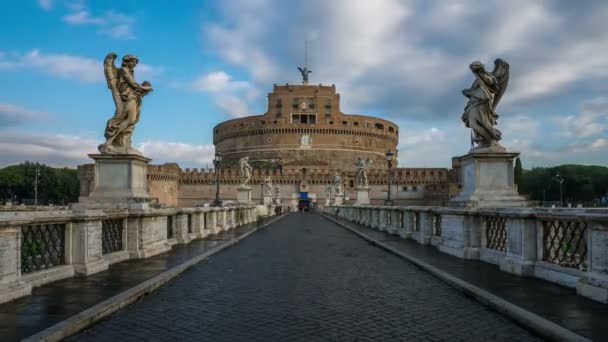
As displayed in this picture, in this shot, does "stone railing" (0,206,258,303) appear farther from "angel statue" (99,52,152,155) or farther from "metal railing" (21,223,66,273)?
"angel statue" (99,52,152,155)

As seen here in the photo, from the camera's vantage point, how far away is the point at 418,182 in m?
95.7

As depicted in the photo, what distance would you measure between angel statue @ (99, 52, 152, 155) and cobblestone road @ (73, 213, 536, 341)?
10.6ft

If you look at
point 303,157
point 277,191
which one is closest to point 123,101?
point 277,191

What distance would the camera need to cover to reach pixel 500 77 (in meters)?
10.2

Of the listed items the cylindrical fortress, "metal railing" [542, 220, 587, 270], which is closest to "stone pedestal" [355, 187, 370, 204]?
"metal railing" [542, 220, 587, 270]

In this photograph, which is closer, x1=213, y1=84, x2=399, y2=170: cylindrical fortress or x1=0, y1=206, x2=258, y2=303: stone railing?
x1=0, y1=206, x2=258, y2=303: stone railing

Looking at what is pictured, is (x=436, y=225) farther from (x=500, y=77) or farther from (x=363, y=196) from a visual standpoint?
(x=363, y=196)

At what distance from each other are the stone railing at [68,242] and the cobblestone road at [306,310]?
141cm

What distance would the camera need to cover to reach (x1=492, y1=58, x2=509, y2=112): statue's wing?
10.2m

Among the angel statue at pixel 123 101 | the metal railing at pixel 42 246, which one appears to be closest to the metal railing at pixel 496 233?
the metal railing at pixel 42 246

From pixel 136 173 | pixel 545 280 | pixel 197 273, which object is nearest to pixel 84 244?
pixel 197 273

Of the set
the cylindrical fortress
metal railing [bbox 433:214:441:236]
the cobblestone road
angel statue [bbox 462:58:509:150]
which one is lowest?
the cobblestone road

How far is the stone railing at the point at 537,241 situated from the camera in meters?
5.75

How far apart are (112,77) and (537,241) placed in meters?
8.36
